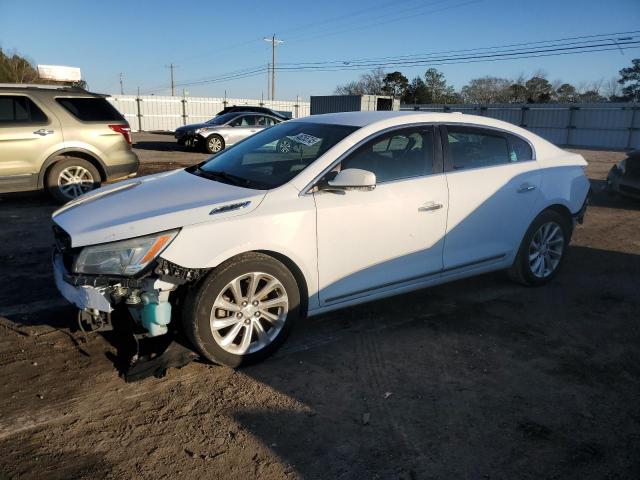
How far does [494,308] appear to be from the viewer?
177 inches

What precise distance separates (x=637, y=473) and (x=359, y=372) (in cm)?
160

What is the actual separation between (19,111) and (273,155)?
5.55m

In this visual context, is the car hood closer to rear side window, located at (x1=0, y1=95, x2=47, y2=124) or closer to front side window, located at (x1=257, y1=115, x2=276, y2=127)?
rear side window, located at (x1=0, y1=95, x2=47, y2=124)

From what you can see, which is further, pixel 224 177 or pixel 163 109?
pixel 163 109

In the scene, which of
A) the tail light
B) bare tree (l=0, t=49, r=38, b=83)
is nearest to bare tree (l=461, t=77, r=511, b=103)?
bare tree (l=0, t=49, r=38, b=83)

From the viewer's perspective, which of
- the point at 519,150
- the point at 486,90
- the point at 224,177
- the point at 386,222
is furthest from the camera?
the point at 486,90

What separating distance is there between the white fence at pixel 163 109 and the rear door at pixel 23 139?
2600cm

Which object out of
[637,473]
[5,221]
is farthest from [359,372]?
[5,221]

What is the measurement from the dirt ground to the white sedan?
0.35 m

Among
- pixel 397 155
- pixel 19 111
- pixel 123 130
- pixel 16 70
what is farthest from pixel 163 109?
pixel 397 155

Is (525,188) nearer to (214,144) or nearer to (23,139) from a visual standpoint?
(23,139)

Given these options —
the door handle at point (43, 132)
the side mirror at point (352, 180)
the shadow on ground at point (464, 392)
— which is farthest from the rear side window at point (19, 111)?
the side mirror at point (352, 180)

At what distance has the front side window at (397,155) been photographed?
383 centimetres

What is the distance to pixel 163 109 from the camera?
34.3 meters
